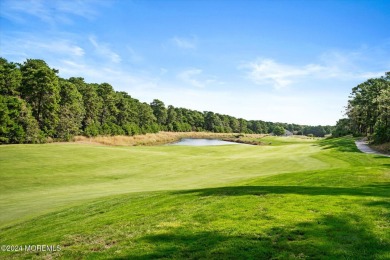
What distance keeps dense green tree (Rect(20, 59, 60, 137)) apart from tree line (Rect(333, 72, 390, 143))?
7031 cm

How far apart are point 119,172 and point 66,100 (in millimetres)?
55335

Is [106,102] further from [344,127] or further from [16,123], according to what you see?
[344,127]

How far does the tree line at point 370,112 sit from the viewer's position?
56.7 m

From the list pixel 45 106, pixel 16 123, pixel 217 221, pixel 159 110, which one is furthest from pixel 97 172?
pixel 159 110

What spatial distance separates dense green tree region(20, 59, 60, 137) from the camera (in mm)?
65625

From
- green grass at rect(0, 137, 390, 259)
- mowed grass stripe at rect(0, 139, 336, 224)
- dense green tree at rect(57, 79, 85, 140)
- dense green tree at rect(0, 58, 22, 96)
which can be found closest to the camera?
green grass at rect(0, 137, 390, 259)

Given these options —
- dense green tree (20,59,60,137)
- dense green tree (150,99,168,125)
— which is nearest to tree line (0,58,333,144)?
dense green tree (20,59,60,137)

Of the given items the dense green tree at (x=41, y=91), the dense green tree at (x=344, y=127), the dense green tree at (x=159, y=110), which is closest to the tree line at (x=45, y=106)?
the dense green tree at (x=41, y=91)

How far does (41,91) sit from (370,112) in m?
86.7

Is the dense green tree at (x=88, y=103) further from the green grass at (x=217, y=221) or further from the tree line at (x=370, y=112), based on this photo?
the tree line at (x=370, y=112)

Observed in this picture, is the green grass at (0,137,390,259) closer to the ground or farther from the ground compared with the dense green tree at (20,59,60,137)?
closer to the ground

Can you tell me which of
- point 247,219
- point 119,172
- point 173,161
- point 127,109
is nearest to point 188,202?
point 247,219

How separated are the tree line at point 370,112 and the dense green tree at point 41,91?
2768 inches

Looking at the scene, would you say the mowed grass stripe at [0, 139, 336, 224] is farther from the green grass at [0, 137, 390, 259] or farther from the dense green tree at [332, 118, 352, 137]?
the dense green tree at [332, 118, 352, 137]
